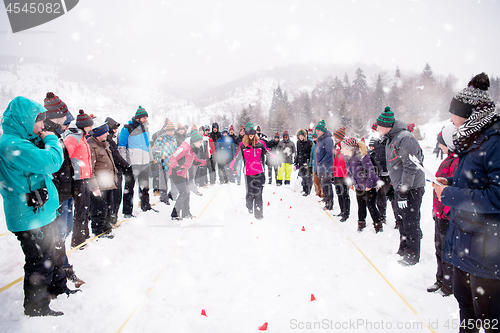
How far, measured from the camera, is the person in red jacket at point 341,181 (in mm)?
5988

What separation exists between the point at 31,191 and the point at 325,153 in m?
6.74

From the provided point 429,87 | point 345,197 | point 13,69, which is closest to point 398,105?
point 429,87

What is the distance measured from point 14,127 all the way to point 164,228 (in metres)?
3.70

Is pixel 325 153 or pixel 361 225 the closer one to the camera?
pixel 361 225

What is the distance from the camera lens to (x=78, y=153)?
159 inches

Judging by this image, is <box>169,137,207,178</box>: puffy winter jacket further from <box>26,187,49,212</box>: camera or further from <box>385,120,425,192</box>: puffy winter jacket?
<box>385,120,425,192</box>: puffy winter jacket

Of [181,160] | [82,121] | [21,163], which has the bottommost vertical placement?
[181,160]

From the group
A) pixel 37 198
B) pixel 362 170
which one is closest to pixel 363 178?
pixel 362 170

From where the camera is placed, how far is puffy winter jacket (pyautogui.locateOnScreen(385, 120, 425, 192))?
3.67 m

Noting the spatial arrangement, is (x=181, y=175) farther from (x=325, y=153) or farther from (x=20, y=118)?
(x=325, y=153)

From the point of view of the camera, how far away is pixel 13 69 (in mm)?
171750

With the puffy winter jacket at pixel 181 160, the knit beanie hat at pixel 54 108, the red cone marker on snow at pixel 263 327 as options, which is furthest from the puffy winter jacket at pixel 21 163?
the puffy winter jacket at pixel 181 160

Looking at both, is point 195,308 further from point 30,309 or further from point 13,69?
point 13,69

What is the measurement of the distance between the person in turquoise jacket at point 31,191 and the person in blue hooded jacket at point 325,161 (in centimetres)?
633
